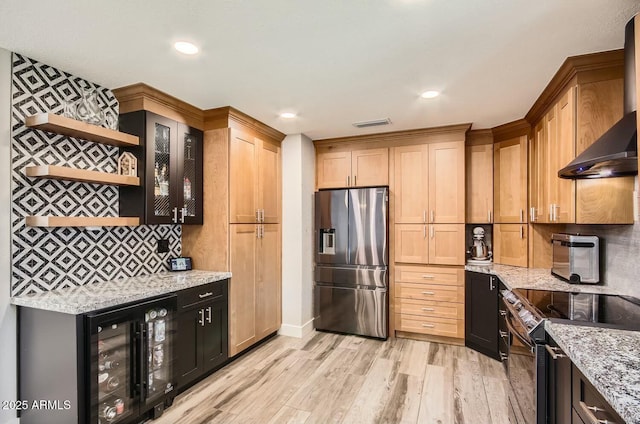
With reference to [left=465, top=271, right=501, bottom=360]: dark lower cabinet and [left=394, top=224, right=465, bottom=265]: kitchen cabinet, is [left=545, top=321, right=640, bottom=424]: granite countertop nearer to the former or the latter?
[left=465, top=271, right=501, bottom=360]: dark lower cabinet

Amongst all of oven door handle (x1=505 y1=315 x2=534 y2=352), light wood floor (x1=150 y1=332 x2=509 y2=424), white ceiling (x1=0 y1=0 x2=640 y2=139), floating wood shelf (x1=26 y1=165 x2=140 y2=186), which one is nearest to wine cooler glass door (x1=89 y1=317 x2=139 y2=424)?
light wood floor (x1=150 y1=332 x2=509 y2=424)

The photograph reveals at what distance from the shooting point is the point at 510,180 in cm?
360

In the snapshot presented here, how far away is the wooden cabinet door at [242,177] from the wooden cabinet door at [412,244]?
173 centimetres

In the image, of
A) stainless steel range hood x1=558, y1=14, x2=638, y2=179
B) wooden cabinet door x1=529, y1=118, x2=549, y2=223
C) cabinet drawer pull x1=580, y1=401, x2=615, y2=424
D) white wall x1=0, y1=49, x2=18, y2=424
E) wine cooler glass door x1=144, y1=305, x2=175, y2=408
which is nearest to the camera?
cabinet drawer pull x1=580, y1=401, x2=615, y2=424

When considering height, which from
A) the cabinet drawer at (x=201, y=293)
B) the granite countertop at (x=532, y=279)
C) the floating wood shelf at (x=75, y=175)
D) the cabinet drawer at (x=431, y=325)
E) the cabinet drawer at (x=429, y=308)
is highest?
the floating wood shelf at (x=75, y=175)

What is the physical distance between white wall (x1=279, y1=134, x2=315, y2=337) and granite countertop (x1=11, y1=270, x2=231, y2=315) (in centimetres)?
116

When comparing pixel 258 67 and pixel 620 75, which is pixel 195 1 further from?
pixel 620 75

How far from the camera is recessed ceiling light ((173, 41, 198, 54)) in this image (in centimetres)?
193

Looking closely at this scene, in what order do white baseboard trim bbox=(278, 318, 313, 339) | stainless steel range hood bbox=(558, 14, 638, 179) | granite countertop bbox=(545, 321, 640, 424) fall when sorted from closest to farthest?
granite countertop bbox=(545, 321, 640, 424)
stainless steel range hood bbox=(558, 14, 638, 179)
white baseboard trim bbox=(278, 318, 313, 339)

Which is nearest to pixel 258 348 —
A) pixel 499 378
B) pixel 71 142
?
pixel 499 378

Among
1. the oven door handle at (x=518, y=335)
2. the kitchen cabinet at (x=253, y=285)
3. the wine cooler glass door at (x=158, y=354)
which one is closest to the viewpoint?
the oven door handle at (x=518, y=335)

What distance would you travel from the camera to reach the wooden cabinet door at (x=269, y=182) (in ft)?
11.9

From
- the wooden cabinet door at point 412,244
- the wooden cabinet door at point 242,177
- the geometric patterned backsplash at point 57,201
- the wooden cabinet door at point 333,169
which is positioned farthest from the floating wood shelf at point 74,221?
the wooden cabinet door at point 412,244

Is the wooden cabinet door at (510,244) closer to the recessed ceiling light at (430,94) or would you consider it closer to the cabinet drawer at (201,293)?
the recessed ceiling light at (430,94)
